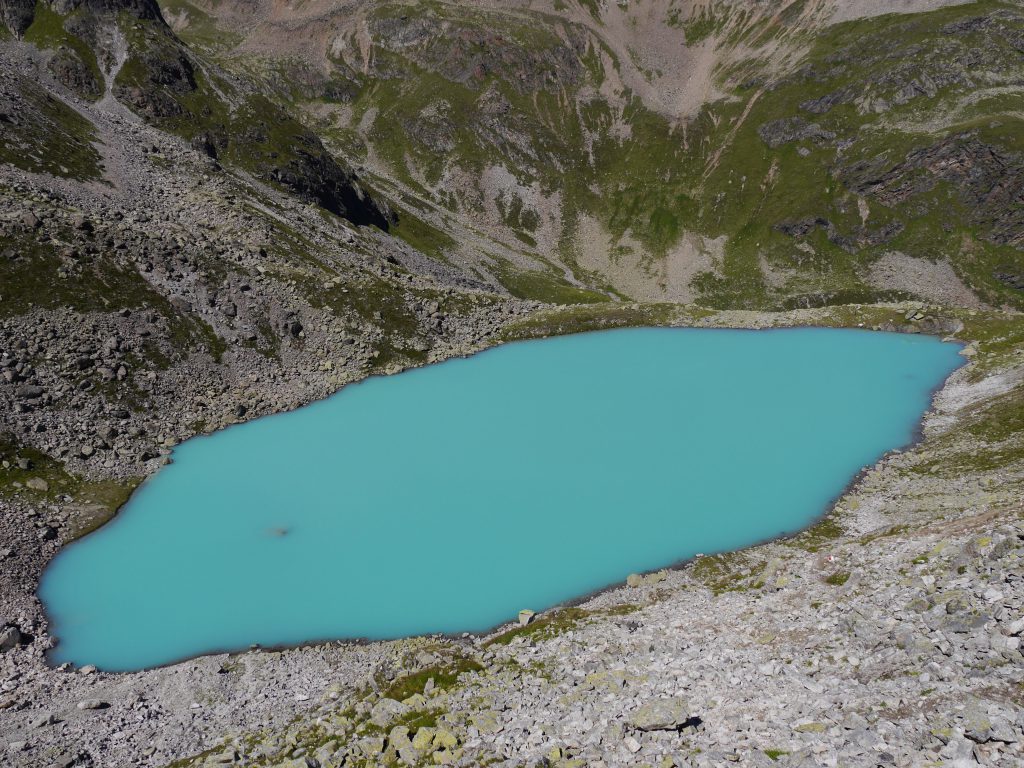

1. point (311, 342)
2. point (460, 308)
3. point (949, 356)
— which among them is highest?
point (949, 356)

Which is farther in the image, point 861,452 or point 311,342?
point 311,342

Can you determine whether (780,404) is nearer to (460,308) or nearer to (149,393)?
(460,308)

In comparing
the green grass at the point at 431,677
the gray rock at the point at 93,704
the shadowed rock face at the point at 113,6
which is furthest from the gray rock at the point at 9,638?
the shadowed rock face at the point at 113,6

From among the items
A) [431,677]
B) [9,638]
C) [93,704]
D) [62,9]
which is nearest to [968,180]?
[431,677]

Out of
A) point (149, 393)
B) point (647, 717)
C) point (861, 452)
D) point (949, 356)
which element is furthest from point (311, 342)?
point (949, 356)

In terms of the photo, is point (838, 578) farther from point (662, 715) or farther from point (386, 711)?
point (386, 711)
